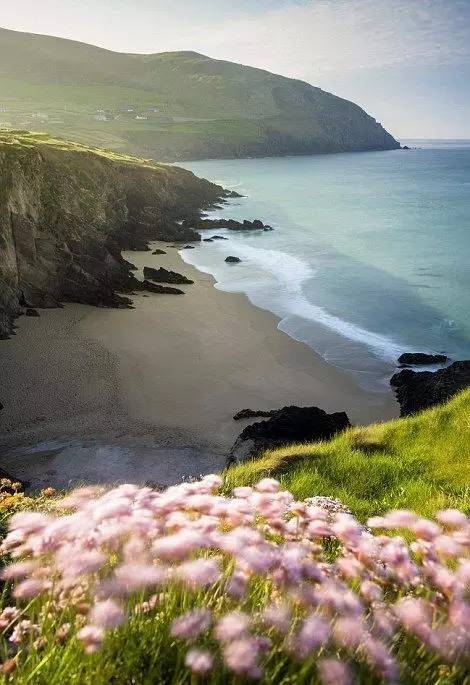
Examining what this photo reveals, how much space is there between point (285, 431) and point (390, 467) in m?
7.35

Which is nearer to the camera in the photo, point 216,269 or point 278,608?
point 278,608

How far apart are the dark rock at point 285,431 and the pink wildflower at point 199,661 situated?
1115 cm

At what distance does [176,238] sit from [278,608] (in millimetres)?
59225

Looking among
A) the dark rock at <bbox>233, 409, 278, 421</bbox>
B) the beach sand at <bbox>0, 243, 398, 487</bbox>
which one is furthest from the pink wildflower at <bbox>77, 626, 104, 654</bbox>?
the dark rock at <bbox>233, 409, 278, 421</bbox>

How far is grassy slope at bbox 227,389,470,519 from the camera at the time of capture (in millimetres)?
6668

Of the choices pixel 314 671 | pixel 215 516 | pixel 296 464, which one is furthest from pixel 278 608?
pixel 296 464

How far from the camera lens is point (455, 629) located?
2074 mm

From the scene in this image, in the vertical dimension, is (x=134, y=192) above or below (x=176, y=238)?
above

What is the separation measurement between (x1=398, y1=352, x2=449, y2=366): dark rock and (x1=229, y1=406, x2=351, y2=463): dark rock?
41.5ft

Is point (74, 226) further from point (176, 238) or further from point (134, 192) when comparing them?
point (134, 192)

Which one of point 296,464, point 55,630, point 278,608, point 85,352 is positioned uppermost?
point 278,608

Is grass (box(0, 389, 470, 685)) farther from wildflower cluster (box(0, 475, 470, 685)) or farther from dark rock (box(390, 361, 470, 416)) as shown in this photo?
dark rock (box(390, 361, 470, 416))

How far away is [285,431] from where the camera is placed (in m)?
15.1

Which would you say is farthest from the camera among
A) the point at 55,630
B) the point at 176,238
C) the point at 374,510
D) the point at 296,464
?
the point at 176,238
